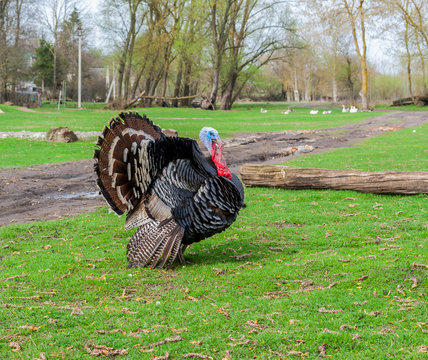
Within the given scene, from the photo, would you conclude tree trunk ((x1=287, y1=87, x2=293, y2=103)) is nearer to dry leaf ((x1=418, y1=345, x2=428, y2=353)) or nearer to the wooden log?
the wooden log

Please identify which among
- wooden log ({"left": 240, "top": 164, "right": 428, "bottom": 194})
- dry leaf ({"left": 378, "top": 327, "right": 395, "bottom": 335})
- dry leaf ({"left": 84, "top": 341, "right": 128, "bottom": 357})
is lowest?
dry leaf ({"left": 84, "top": 341, "right": 128, "bottom": 357})

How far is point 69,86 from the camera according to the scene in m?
82.2

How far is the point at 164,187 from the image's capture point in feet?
22.3

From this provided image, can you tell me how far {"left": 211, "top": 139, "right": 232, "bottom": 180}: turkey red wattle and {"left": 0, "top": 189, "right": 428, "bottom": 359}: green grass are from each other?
1228mm

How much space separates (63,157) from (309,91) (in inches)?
3323

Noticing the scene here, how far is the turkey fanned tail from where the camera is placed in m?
6.57

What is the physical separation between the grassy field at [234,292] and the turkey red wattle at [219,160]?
4.04ft

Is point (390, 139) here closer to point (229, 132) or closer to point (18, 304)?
point (229, 132)

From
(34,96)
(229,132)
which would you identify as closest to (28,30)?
(34,96)

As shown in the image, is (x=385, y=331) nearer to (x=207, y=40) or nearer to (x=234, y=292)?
(x=234, y=292)

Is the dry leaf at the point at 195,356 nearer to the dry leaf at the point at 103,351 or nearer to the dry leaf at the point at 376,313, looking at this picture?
the dry leaf at the point at 103,351

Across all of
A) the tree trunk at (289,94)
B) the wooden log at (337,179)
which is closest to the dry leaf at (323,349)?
the wooden log at (337,179)

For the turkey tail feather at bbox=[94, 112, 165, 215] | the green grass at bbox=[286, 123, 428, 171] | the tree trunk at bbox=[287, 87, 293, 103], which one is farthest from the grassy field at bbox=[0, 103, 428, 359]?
the tree trunk at bbox=[287, 87, 293, 103]

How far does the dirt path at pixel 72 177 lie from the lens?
36.7 ft
